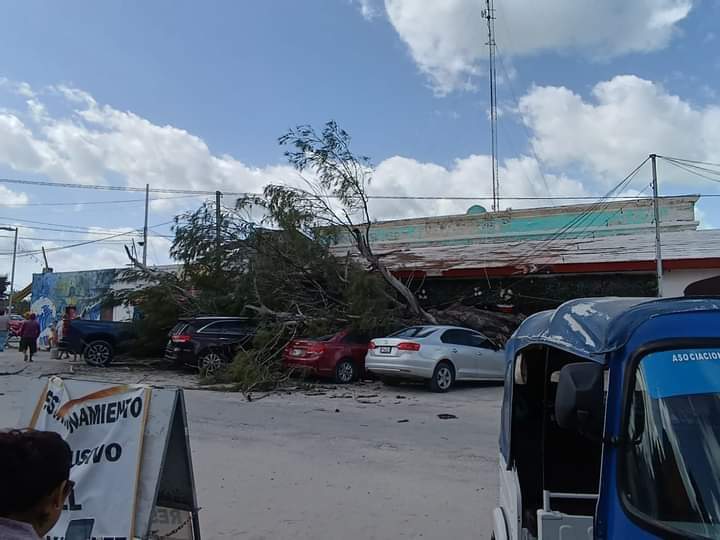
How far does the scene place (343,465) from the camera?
741 centimetres

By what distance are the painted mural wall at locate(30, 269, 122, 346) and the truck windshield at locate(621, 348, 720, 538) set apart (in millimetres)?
35769

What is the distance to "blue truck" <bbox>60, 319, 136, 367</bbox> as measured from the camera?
60.6 feet

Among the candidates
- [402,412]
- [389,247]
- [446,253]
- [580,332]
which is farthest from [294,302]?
[580,332]

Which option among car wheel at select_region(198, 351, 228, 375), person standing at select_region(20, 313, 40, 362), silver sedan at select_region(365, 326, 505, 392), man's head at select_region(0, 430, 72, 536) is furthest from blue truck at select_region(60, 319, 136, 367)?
man's head at select_region(0, 430, 72, 536)

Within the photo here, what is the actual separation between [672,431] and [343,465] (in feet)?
18.9

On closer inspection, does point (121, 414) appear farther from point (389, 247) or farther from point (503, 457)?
point (389, 247)

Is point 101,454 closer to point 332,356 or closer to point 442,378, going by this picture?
point 442,378

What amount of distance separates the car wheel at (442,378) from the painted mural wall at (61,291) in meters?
25.7

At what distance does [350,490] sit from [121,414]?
3.11 metres

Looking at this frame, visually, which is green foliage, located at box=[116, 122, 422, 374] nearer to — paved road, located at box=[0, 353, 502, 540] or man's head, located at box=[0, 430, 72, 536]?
paved road, located at box=[0, 353, 502, 540]

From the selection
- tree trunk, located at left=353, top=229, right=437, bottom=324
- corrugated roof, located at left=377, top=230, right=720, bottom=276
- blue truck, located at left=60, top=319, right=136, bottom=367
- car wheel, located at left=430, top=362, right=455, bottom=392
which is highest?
corrugated roof, located at left=377, top=230, right=720, bottom=276

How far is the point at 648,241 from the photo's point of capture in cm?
2134

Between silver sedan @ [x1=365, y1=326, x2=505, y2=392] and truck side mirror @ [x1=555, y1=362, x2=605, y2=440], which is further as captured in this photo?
silver sedan @ [x1=365, y1=326, x2=505, y2=392]

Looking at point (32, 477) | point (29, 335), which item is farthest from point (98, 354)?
point (32, 477)
